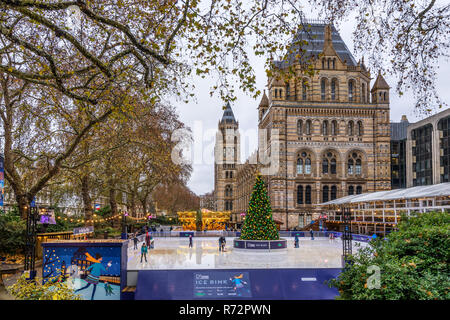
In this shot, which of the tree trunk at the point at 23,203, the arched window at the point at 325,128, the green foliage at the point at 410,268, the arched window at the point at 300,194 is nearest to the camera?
the green foliage at the point at 410,268

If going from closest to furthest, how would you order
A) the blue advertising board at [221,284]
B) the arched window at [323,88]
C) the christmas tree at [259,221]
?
the blue advertising board at [221,284], the christmas tree at [259,221], the arched window at [323,88]

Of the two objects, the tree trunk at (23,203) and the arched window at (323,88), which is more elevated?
the arched window at (323,88)

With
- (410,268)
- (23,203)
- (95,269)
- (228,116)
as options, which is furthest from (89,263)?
(228,116)

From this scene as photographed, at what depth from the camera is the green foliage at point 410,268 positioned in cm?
566

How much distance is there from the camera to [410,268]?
5.98 m

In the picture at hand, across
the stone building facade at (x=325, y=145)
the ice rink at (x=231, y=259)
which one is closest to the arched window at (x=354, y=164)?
the stone building facade at (x=325, y=145)

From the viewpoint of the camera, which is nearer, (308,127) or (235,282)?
(235,282)

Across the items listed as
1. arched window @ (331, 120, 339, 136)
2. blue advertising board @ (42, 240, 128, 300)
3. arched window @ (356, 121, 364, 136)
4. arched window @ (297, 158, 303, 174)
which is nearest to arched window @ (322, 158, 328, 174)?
arched window @ (297, 158, 303, 174)

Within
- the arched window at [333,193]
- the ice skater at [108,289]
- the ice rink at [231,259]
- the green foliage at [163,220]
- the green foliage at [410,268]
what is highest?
the arched window at [333,193]

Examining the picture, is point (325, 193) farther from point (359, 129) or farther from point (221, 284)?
point (221, 284)

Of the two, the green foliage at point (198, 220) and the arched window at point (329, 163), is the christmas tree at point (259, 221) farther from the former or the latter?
the arched window at point (329, 163)

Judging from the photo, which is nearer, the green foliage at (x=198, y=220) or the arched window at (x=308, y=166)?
the green foliage at (x=198, y=220)
